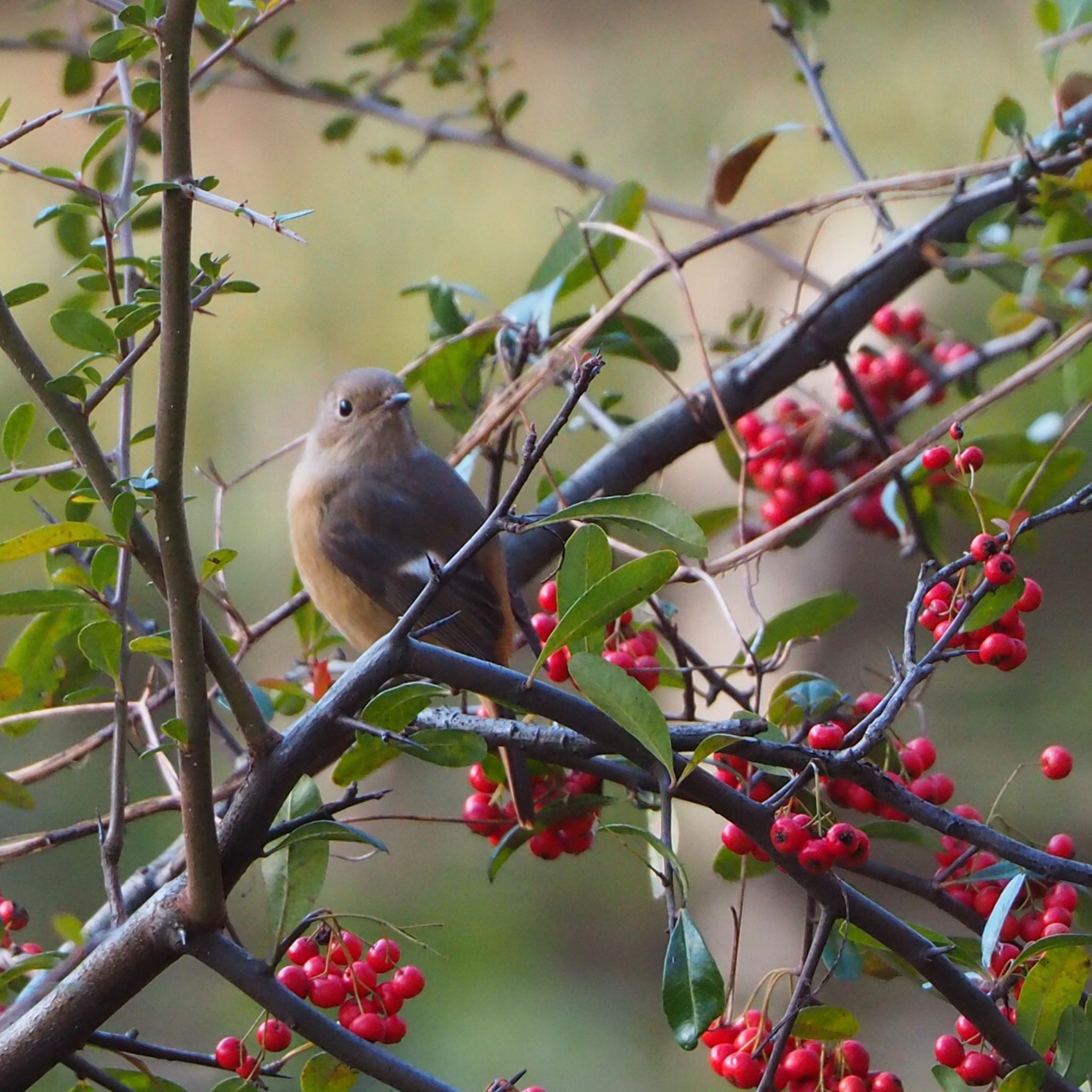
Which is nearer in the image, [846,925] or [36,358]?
[36,358]

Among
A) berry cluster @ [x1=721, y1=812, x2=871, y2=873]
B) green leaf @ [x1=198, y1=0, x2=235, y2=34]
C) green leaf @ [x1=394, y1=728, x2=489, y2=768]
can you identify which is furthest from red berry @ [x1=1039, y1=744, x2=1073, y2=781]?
green leaf @ [x1=198, y1=0, x2=235, y2=34]

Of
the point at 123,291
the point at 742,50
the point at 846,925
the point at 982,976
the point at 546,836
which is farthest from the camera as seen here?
the point at 742,50

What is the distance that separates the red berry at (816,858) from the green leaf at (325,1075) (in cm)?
41

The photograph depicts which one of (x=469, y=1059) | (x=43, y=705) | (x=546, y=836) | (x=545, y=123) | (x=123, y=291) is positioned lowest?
(x=469, y=1059)

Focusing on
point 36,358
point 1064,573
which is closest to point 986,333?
point 1064,573

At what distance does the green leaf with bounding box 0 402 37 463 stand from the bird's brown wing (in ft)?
4.11

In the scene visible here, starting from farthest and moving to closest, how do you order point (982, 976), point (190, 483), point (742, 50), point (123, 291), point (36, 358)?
point (742, 50), point (190, 483), point (123, 291), point (982, 976), point (36, 358)

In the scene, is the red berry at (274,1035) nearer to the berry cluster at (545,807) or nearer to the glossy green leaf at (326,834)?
the glossy green leaf at (326,834)

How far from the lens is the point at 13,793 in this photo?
4.67 ft

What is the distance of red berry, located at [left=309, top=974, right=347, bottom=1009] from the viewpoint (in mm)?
1317

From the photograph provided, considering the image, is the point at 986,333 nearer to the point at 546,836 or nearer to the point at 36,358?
the point at 546,836

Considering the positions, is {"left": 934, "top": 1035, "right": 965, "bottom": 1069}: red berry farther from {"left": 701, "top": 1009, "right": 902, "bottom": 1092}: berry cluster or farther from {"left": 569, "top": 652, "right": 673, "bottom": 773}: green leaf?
{"left": 569, "top": 652, "right": 673, "bottom": 773}: green leaf

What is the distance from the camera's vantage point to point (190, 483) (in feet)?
14.5

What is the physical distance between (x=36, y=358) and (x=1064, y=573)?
12.2ft
